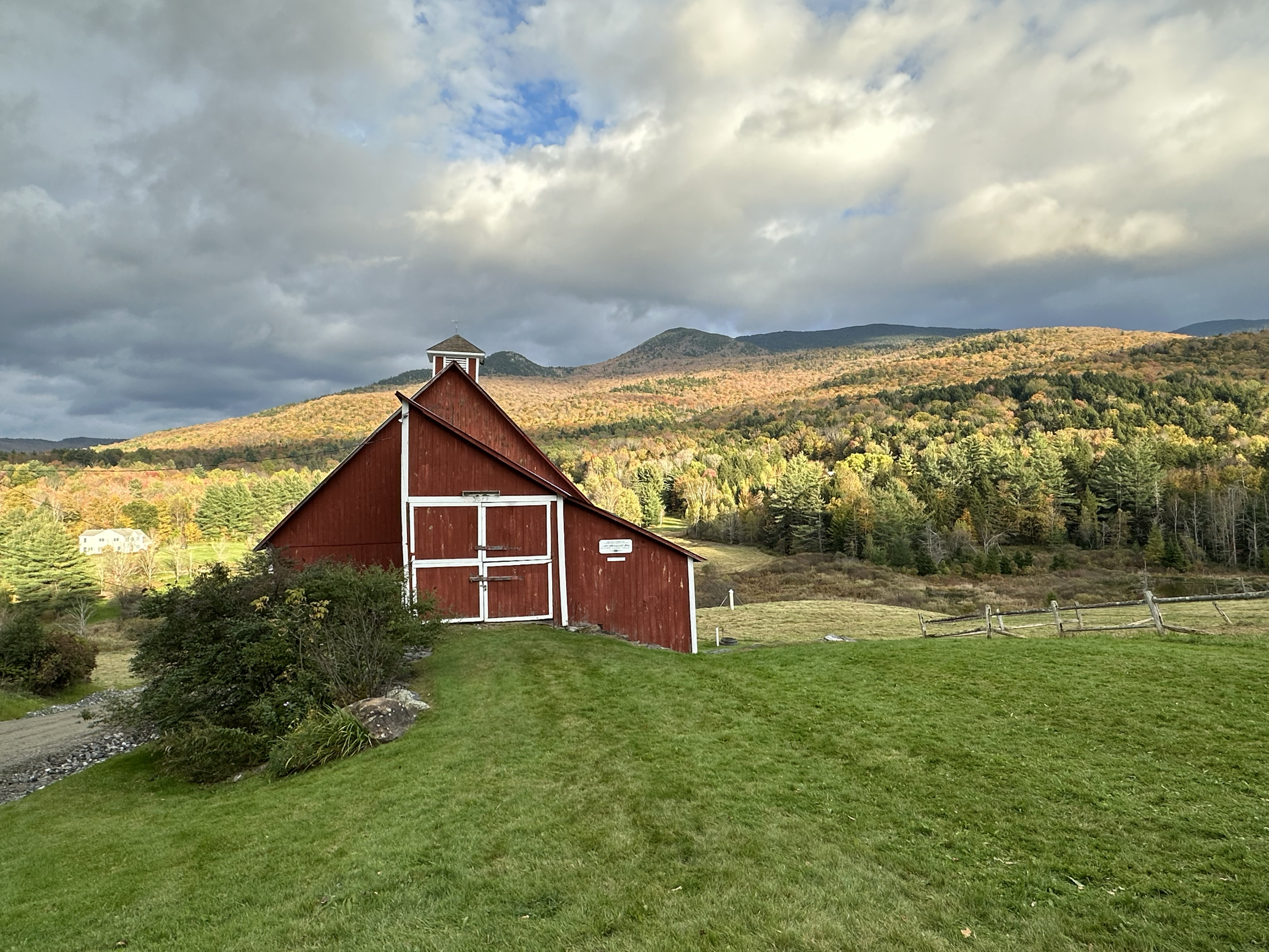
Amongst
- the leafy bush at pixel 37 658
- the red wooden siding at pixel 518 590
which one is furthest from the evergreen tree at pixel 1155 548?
the leafy bush at pixel 37 658

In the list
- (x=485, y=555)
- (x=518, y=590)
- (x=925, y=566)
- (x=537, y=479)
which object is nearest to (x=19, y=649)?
(x=485, y=555)

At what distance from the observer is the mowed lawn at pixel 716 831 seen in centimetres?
496

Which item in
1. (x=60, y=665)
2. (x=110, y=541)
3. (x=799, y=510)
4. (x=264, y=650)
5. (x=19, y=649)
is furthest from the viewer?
(x=110, y=541)

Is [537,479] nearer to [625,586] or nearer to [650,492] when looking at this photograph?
[625,586]

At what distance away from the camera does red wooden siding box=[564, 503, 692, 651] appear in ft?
62.3

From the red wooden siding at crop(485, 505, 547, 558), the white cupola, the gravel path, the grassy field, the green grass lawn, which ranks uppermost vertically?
the white cupola

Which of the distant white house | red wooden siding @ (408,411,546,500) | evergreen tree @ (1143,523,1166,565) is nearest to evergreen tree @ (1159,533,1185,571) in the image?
evergreen tree @ (1143,523,1166,565)

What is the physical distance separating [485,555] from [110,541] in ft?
338

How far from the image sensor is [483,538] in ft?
58.9

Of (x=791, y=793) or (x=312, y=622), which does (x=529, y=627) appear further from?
(x=791, y=793)

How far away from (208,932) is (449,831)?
2.20 m

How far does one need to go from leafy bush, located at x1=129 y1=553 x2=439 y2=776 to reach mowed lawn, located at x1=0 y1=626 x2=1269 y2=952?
1.33 metres

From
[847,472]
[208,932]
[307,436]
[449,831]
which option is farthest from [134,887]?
[307,436]

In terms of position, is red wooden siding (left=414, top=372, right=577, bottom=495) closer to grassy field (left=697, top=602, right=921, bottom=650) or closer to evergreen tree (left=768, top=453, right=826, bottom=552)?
grassy field (left=697, top=602, right=921, bottom=650)
